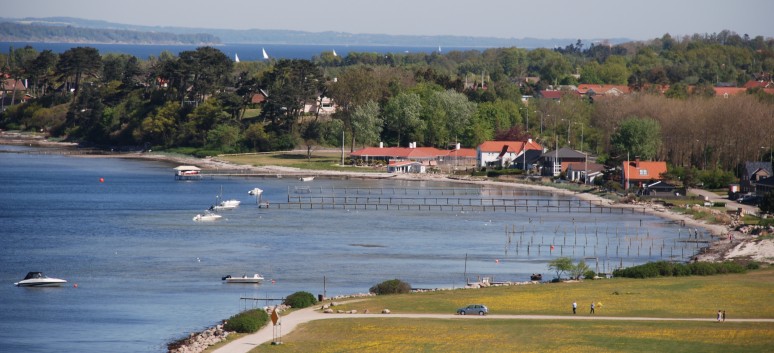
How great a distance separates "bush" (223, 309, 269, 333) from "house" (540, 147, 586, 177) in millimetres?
80996

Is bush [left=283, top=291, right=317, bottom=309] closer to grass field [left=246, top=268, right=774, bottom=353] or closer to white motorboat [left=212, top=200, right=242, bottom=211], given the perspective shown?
grass field [left=246, top=268, right=774, bottom=353]

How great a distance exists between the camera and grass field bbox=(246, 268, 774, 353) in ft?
175

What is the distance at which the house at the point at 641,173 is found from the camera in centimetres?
12175

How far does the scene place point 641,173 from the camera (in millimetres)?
122312

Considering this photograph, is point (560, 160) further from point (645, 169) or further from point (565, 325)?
point (565, 325)

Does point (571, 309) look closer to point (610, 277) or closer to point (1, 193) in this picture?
point (610, 277)

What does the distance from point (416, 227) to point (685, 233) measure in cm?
2059

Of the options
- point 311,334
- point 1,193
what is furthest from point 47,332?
point 1,193

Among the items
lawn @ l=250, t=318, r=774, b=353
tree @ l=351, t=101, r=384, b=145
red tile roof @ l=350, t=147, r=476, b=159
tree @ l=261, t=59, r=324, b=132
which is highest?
tree @ l=261, t=59, r=324, b=132

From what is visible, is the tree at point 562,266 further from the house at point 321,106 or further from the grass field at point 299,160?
the house at point 321,106

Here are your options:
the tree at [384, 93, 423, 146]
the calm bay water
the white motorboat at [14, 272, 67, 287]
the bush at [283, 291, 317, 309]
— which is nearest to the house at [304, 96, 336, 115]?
the tree at [384, 93, 423, 146]

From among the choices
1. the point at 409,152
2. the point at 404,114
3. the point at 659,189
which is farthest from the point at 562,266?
the point at 404,114

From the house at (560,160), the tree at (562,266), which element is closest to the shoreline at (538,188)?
the house at (560,160)

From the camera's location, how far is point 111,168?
15275cm
